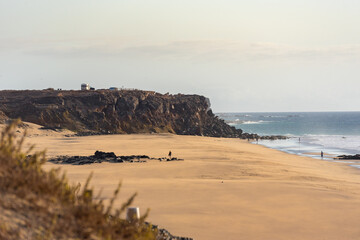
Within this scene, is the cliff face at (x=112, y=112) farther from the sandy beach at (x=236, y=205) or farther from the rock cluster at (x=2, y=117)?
the sandy beach at (x=236, y=205)

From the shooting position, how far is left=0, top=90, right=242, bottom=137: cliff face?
64562mm

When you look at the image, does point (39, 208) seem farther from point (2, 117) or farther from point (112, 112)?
point (112, 112)

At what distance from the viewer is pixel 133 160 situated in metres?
27.2

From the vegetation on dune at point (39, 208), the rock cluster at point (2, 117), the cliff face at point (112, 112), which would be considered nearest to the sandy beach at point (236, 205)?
the vegetation on dune at point (39, 208)

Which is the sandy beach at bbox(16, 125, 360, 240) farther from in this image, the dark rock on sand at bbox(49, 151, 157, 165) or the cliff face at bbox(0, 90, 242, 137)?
the cliff face at bbox(0, 90, 242, 137)

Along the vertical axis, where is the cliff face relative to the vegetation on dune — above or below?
above

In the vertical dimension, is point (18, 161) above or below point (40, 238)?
above

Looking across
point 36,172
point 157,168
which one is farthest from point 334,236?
point 157,168

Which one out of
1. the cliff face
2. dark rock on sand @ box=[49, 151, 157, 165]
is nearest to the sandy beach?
dark rock on sand @ box=[49, 151, 157, 165]

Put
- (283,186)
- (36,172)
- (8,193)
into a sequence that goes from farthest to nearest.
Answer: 1. (283,186)
2. (36,172)
3. (8,193)

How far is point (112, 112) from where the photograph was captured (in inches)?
2751

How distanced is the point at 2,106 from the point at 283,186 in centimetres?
5616

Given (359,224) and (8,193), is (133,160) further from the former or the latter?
(8,193)

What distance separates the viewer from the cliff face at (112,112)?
212 feet
